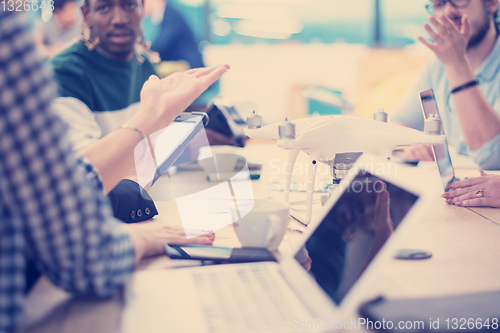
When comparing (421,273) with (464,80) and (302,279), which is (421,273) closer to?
(302,279)

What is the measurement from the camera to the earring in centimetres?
145

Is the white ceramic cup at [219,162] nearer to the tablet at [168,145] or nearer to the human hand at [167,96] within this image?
the tablet at [168,145]

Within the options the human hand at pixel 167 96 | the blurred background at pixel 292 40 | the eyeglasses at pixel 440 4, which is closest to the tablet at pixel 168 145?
the human hand at pixel 167 96

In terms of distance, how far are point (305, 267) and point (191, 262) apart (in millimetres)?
203

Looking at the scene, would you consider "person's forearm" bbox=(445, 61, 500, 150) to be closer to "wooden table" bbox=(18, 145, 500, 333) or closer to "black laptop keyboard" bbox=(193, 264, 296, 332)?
"wooden table" bbox=(18, 145, 500, 333)

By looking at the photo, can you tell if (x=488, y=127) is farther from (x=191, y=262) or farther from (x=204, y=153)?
(x=191, y=262)

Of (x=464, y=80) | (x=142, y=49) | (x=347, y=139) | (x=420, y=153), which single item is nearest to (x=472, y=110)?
(x=464, y=80)

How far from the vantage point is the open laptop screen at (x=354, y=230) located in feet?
1.54

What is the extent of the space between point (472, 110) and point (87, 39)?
1351 mm

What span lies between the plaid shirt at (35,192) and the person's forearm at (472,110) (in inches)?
49.8

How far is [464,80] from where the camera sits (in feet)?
4.34

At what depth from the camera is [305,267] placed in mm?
533

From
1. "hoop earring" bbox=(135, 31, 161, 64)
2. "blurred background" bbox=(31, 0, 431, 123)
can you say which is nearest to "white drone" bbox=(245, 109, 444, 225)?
"hoop earring" bbox=(135, 31, 161, 64)

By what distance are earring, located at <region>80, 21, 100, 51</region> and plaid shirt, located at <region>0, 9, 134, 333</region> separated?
116 centimetres
